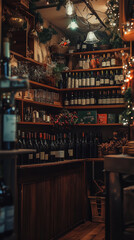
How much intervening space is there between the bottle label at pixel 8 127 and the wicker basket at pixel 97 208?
3.94 meters

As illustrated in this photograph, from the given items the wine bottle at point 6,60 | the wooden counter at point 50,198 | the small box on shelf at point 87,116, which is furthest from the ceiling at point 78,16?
the wine bottle at point 6,60

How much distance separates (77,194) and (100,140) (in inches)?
46.0

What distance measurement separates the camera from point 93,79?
591 centimetres

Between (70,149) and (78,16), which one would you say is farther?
(78,16)

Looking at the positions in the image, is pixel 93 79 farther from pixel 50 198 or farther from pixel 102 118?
pixel 50 198

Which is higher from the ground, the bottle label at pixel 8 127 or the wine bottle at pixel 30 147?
the bottle label at pixel 8 127

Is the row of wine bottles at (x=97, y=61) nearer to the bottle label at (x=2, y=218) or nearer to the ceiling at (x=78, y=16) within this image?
the ceiling at (x=78, y=16)

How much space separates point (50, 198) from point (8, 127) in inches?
110

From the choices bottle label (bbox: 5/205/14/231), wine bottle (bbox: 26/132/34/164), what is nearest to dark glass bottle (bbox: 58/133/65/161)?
wine bottle (bbox: 26/132/34/164)

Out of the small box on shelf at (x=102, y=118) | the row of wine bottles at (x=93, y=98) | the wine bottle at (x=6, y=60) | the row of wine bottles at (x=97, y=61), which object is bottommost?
the small box on shelf at (x=102, y=118)

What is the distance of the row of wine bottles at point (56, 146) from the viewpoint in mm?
4332

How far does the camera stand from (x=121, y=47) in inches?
230

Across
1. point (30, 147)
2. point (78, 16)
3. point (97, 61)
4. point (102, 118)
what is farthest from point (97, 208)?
point (78, 16)

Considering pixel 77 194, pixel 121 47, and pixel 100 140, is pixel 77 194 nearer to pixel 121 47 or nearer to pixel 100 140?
pixel 100 140
